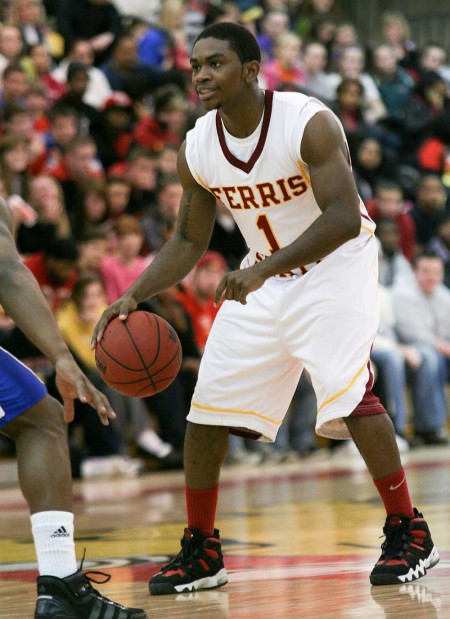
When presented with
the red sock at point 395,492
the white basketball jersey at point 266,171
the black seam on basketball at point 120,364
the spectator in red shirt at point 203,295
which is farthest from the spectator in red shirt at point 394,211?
the black seam on basketball at point 120,364

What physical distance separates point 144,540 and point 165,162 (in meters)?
6.26

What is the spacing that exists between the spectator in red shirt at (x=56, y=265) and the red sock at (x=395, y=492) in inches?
219

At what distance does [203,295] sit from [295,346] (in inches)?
236

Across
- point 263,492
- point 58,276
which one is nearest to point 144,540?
point 263,492

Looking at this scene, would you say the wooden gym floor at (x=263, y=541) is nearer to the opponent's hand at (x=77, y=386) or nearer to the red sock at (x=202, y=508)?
the red sock at (x=202, y=508)

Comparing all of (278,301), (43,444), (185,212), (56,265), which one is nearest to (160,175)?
(56,265)

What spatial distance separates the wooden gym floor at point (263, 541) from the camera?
420cm

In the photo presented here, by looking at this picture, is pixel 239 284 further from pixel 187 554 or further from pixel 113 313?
pixel 187 554

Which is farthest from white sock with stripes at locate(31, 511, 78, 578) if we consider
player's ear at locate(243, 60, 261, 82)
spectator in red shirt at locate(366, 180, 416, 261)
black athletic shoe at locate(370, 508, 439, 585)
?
spectator in red shirt at locate(366, 180, 416, 261)

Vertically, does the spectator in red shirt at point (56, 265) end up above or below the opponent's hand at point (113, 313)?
above

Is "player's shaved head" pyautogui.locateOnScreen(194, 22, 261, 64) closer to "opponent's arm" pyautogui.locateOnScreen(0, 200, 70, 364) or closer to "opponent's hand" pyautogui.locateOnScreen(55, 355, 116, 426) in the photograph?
"opponent's arm" pyautogui.locateOnScreen(0, 200, 70, 364)

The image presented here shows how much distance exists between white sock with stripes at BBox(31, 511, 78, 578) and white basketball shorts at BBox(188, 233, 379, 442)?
1.10 m

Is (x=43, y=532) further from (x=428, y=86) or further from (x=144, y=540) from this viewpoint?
(x=428, y=86)

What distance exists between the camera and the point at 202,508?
4.89 meters
